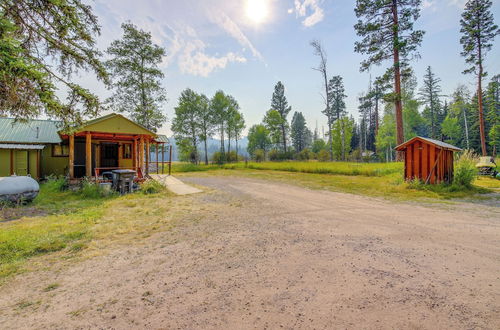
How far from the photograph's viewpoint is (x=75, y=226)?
4965 millimetres

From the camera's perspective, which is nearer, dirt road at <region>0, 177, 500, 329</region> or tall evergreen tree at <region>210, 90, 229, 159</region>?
dirt road at <region>0, 177, 500, 329</region>

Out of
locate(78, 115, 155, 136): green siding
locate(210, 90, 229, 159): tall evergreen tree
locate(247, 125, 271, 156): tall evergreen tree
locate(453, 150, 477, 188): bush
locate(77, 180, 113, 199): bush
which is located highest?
locate(210, 90, 229, 159): tall evergreen tree

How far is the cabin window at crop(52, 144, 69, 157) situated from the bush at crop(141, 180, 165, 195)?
8.05 meters

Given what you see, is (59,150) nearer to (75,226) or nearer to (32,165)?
(32,165)

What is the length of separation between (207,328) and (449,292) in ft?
8.26

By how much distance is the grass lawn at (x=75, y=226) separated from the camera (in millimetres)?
3639

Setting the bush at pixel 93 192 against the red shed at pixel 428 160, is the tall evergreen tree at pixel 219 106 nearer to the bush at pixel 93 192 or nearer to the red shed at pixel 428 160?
the bush at pixel 93 192

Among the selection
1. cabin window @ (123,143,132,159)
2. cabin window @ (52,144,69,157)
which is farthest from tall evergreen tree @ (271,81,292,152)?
cabin window @ (52,144,69,157)

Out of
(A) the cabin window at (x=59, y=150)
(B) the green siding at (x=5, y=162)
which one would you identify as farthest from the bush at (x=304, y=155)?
(B) the green siding at (x=5, y=162)

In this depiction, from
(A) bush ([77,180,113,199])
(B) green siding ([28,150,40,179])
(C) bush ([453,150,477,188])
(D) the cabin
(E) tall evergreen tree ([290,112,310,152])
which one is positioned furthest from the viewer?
(E) tall evergreen tree ([290,112,310,152])

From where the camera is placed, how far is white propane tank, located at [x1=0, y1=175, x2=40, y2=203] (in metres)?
6.95

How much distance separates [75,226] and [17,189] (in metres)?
4.29

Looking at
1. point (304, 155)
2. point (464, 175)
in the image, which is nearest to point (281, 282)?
point (464, 175)

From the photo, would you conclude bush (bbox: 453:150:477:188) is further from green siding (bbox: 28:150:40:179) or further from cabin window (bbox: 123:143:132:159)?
green siding (bbox: 28:150:40:179)
